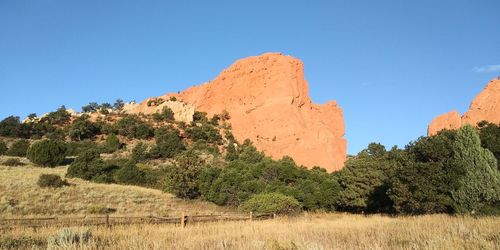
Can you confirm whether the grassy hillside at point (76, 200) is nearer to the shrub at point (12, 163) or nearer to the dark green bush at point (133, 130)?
the shrub at point (12, 163)

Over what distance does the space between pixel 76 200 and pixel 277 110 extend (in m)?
53.8

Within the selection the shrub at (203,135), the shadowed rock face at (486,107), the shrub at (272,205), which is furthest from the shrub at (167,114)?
the shrub at (272,205)

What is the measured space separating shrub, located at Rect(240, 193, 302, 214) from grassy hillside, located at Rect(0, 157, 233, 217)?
3.45 metres

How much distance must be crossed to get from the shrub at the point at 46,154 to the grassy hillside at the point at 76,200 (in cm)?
565

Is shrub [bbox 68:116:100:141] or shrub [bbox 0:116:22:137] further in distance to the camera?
shrub [bbox 68:116:100:141]

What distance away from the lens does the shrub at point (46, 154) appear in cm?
4216

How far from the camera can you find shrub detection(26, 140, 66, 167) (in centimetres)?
4216

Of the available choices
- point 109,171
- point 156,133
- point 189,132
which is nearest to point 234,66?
point 189,132

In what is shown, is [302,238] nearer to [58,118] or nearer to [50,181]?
[50,181]

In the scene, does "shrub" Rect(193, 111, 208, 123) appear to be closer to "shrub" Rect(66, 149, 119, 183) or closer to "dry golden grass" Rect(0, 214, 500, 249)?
"shrub" Rect(66, 149, 119, 183)

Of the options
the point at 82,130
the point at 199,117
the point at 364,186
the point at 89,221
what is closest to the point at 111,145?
the point at 82,130

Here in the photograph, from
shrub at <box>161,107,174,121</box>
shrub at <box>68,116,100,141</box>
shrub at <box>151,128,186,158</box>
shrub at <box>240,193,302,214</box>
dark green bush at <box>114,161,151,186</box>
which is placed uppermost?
shrub at <box>161,107,174,121</box>

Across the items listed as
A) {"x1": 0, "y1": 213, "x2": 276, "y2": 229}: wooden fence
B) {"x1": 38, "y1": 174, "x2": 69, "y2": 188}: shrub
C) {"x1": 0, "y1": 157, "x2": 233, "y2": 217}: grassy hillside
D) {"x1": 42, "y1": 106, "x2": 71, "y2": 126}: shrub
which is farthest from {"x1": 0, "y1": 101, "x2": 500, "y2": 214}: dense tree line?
{"x1": 0, "y1": 213, "x2": 276, "y2": 229}: wooden fence

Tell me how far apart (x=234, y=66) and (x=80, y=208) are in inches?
2792
